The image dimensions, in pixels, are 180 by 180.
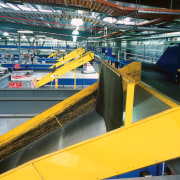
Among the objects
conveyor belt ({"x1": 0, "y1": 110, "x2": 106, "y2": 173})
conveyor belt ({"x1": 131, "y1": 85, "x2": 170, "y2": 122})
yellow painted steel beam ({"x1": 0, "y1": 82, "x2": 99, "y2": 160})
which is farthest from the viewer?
yellow painted steel beam ({"x1": 0, "y1": 82, "x2": 99, "y2": 160})

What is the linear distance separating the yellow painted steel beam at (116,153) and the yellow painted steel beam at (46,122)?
5.07 ft

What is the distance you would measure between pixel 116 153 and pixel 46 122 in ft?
6.19

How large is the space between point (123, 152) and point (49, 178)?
616 mm

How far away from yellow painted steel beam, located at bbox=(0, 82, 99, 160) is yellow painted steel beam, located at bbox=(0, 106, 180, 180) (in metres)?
1.54

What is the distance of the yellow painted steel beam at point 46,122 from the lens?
9.45ft

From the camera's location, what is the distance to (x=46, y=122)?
2.92 metres

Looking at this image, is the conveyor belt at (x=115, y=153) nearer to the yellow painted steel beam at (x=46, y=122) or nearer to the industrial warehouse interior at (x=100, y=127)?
the industrial warehouse interior at (x=100, y=127)

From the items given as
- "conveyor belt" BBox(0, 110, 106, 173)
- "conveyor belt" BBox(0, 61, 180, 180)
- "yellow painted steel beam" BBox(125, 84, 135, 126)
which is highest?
"yellow painted steel beam" BBox(125, 84, 135, 126)

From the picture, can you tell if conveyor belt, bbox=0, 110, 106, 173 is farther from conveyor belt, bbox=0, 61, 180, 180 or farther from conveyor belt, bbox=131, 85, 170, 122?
conveyor belt, bbox=0, 61, 180, 180

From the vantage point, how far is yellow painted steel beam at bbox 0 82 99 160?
9.45 ft

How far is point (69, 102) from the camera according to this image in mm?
2939

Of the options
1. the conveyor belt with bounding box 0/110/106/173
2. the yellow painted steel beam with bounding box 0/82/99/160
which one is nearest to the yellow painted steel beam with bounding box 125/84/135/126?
the conveyor belt with bounding box 0/110/106/173

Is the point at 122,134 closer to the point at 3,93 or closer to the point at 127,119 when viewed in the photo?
the point at 127,119

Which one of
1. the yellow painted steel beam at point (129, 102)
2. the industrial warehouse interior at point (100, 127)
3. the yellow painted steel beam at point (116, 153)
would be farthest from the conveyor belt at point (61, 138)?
the yellow painted steel beam at point (129, 102)
